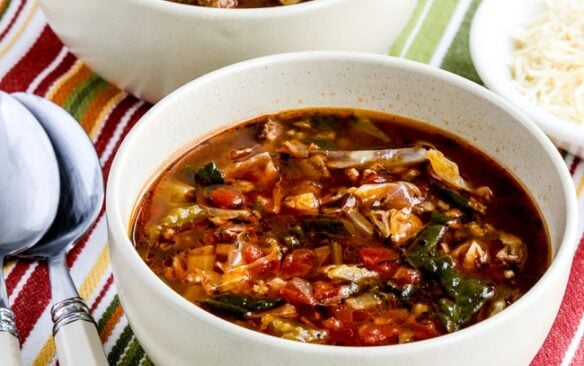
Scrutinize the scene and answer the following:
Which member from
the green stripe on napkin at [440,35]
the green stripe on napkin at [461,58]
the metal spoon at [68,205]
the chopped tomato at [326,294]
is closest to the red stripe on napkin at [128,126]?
the metal spoon at [68,205]

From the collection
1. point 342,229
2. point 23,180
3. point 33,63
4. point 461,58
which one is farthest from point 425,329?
point 33,63

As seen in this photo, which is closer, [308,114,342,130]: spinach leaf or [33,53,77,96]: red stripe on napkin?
[308,114,342,130]: spinach leaf

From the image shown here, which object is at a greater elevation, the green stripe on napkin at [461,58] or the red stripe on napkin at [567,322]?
the green stripe on napkin at [461,58]

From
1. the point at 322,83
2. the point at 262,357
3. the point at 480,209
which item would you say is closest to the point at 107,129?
the point at 322,83

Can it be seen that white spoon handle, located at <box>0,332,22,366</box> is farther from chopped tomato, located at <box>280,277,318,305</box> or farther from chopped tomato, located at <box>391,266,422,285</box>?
chopped tomato, located at <box>391,266,422,285</box>

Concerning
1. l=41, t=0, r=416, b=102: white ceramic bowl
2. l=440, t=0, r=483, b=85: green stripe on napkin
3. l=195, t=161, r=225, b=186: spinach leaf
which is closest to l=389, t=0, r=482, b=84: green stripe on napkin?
l=440, t=0, r=483, b=85: green stripe on napkin

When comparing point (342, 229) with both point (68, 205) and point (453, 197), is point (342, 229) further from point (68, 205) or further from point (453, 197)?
point (68, 205)

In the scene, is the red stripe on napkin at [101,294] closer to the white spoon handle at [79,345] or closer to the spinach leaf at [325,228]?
the white spoon handle at [79,345]
